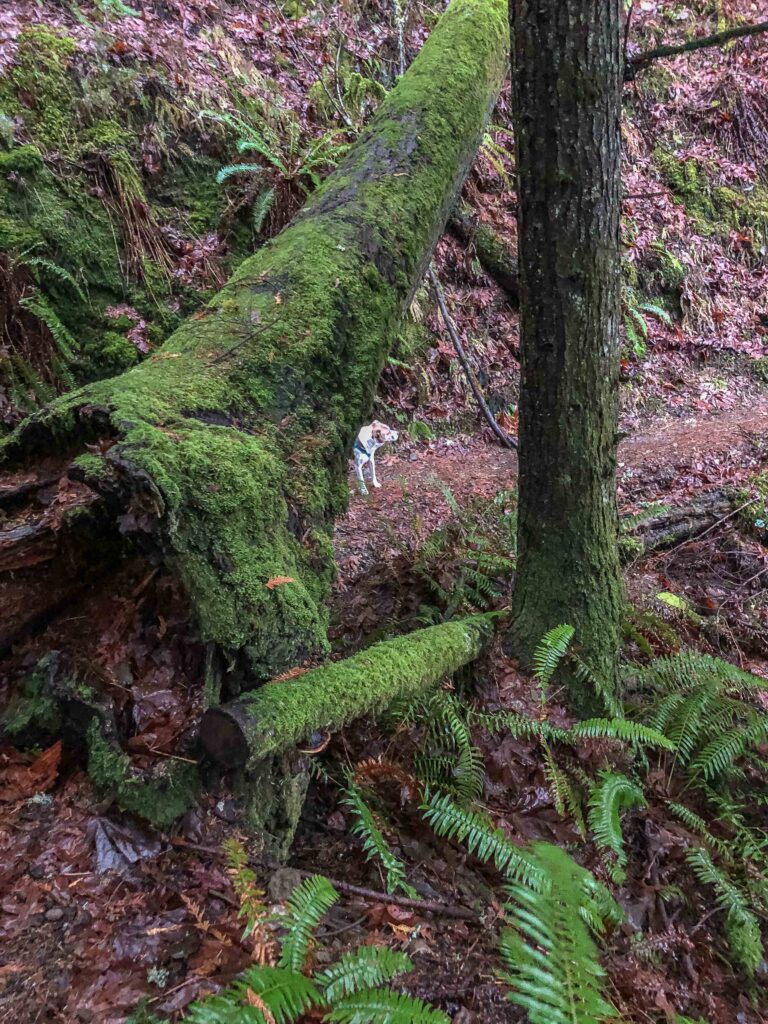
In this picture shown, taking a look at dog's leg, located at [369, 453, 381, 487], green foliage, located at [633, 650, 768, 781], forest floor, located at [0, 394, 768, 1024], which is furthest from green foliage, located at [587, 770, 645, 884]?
dog's leg, located at [369, 453, 381, 487]

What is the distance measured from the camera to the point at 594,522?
328 cm

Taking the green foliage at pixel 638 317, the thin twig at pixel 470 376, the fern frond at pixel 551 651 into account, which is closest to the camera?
the fern frond at pixel 551 651

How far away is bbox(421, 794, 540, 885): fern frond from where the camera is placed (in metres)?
2.18

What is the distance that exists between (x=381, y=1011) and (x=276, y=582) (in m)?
1.38

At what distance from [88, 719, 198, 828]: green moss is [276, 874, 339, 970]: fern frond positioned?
503mm

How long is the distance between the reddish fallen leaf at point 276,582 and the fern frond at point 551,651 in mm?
1535

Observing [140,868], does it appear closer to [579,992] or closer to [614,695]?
[579,992]

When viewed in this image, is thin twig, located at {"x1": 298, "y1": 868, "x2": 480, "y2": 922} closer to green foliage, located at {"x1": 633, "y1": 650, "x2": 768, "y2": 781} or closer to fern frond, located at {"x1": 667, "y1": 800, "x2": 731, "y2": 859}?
fern frond, located at {"x1": 667, "y1": 800, "x2": 731, "y2": 859}

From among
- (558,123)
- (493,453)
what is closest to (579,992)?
(558,123)

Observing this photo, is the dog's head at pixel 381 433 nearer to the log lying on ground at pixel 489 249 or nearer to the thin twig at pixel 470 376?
the thin twig at pixel 470 376

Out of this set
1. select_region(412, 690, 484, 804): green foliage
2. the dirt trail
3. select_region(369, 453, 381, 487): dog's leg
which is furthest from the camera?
select_region(369, 453, 381, 487): dog's leg

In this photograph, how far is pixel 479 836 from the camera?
90.7 inches

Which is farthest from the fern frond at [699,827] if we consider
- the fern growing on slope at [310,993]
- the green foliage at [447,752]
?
the fern growing on slope at [310,993]

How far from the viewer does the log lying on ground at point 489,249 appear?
832cm
